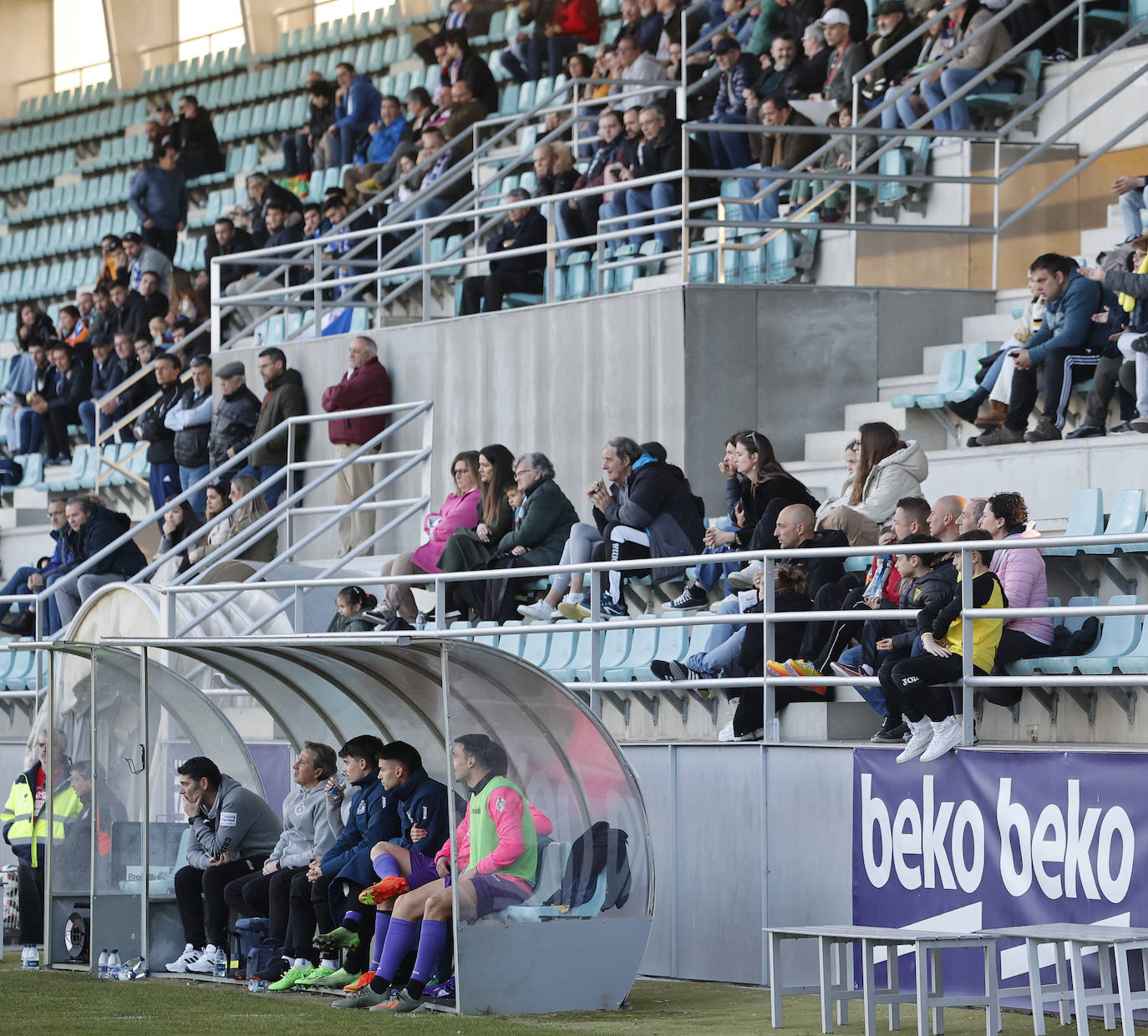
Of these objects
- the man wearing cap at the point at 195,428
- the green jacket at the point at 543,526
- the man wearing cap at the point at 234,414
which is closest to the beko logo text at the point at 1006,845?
the green jacket at the point at 543,526

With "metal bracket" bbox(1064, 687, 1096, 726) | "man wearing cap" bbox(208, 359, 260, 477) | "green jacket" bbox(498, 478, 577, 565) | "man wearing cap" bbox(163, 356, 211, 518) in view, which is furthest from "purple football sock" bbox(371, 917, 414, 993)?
"man wearing cap" bbox(163, 356, 211, 518)

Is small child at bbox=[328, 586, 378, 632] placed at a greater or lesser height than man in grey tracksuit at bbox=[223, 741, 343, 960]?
greater

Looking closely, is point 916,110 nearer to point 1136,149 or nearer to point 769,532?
point 1136,149

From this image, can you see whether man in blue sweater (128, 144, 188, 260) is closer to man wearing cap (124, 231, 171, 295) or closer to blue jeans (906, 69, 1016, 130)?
man wearing cap (124, 231, 171, 295)

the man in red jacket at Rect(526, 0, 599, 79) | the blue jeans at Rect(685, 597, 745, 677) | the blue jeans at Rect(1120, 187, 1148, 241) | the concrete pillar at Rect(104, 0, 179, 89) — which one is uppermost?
the concrete pillar at Rect(104, 0, 179, 89)

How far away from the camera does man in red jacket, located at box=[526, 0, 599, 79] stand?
23.2 meters

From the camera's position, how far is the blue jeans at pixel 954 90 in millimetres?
16641

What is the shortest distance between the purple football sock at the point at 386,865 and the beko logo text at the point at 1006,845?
216 cm

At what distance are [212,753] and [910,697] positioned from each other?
4.65 m

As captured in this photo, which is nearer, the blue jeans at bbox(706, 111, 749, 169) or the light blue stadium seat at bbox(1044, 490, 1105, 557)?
the light blue stadium seat at bbox(1044, 490, 1105, 557)

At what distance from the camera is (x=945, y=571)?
33.3 feet

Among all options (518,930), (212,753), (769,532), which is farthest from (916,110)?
(518,930)

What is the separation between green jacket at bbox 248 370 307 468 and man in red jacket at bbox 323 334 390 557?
556 millimetres

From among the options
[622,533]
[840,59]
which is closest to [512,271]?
[840,59]
